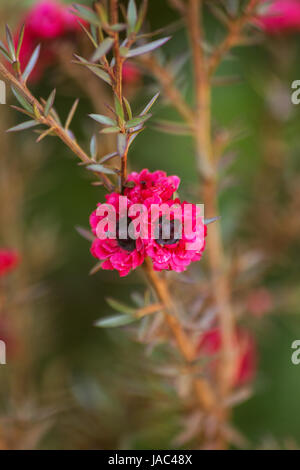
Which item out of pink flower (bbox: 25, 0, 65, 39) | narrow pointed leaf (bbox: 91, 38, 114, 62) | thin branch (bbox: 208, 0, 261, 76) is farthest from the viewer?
pink flower (bbox: 25, 0, 65, 39)

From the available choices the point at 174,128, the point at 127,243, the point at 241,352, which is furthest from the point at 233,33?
the point at 241,352

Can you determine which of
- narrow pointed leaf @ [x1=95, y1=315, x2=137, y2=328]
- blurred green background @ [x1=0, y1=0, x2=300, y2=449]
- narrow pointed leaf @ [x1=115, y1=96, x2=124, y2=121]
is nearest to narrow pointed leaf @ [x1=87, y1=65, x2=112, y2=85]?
narrow pointed leaf @ [x1=115, y1=96, x2=124, y2=121]

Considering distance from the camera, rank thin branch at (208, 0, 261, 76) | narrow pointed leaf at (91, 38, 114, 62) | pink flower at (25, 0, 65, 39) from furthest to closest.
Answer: pink flower at (25, 0, 65, 39), thin branch at (208, 0, 261, 76), narrow pointed leaf at (91, 38, 114, 62)

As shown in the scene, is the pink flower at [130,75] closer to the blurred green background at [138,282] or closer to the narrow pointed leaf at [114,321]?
the blurred green background at [138,282]

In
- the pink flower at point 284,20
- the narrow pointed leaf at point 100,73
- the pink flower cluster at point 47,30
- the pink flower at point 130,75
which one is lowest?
the narrow pointed leaf at point 100,73

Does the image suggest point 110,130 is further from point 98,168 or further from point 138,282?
point 138,282

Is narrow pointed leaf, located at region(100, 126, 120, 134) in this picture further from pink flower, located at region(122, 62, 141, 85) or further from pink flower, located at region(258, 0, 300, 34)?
pink flower, located at region(258, 0, 300, 34)

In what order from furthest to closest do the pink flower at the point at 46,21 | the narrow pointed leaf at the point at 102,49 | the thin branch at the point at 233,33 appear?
the pink flower at the point at 46,21, the thin branch at the point at 233,33, the narrow pointed leaf at the point at 102,49

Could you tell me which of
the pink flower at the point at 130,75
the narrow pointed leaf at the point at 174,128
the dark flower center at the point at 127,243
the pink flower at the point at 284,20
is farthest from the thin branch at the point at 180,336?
the pink flower at the point at 284,20
